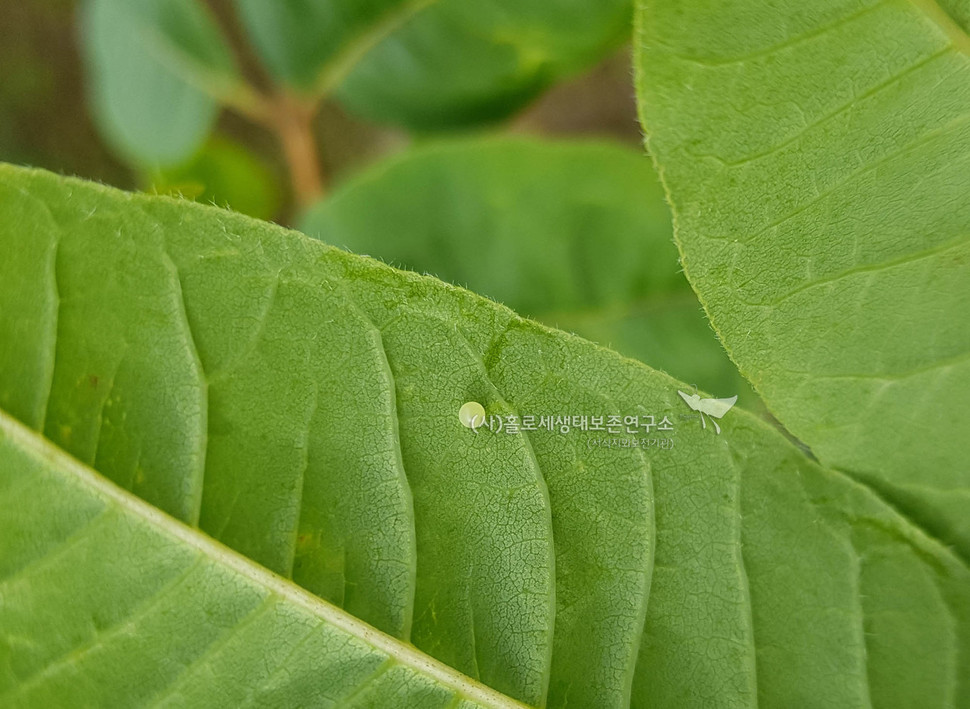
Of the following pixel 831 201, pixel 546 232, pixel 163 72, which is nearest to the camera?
pixel 831 201

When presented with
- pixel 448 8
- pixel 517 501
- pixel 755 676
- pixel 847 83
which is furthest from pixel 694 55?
pixel 448 8

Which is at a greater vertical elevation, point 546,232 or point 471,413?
point 546,232

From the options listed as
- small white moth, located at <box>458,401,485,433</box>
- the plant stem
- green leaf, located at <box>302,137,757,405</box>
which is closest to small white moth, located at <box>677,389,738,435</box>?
Answer: small white moth, located at <box>458,401,485,433</box>

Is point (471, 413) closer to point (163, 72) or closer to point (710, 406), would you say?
point (710, 406)

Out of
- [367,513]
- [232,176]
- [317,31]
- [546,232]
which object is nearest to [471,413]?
[367,513]

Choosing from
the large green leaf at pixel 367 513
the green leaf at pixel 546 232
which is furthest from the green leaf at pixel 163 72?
the large green leaf at pixel 367 513

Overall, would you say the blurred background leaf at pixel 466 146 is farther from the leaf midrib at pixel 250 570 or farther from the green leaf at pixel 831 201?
the leaf midrib at pixel 250 570

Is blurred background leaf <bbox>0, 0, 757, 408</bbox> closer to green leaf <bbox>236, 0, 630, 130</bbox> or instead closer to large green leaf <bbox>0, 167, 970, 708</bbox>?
green leaf <bbox>236, 0, 630, 130</bbox>
